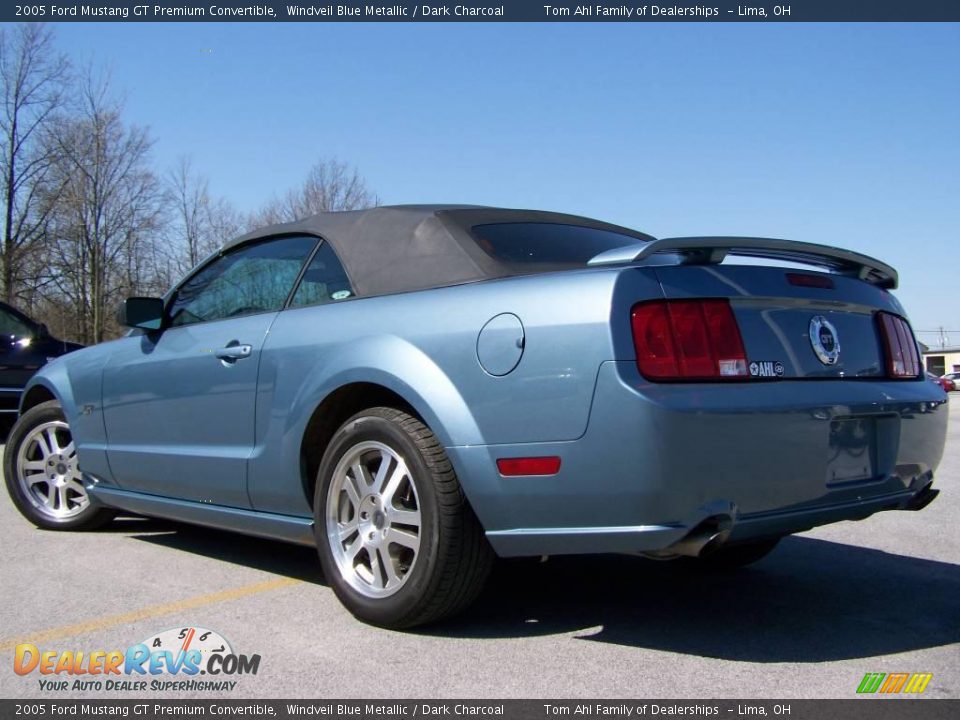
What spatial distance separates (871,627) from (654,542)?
1072 millimetres

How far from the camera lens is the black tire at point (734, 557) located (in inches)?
157

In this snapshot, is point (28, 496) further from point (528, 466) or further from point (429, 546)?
point (528, 466)

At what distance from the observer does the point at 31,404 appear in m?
5.55

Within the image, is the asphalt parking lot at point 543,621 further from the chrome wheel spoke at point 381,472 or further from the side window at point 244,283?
the side window at point 244,283

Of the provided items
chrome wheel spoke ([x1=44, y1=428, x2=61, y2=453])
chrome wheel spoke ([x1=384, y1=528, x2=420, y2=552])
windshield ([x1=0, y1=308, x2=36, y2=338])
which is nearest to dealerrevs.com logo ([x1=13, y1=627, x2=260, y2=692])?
chrome wheel spoke ([x1=384, y1=528, x2=420, y2=552])

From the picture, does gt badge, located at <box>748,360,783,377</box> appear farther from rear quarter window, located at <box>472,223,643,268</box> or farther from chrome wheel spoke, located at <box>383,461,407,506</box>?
chrome wheel spoke, located at <box>383,461,407,506</box>

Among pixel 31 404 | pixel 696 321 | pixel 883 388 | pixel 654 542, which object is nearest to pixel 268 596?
pixel 654 542

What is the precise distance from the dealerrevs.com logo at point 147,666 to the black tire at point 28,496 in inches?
80.7

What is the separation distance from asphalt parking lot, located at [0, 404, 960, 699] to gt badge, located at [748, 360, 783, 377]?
86 cm

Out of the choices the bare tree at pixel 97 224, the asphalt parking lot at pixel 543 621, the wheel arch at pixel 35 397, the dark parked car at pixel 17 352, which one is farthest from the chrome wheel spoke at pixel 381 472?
the bare tree at pixel 97 224

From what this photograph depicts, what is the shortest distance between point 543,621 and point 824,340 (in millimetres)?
1339

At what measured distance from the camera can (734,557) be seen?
4059mm

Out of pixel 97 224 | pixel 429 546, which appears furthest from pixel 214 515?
pixel 97 224
